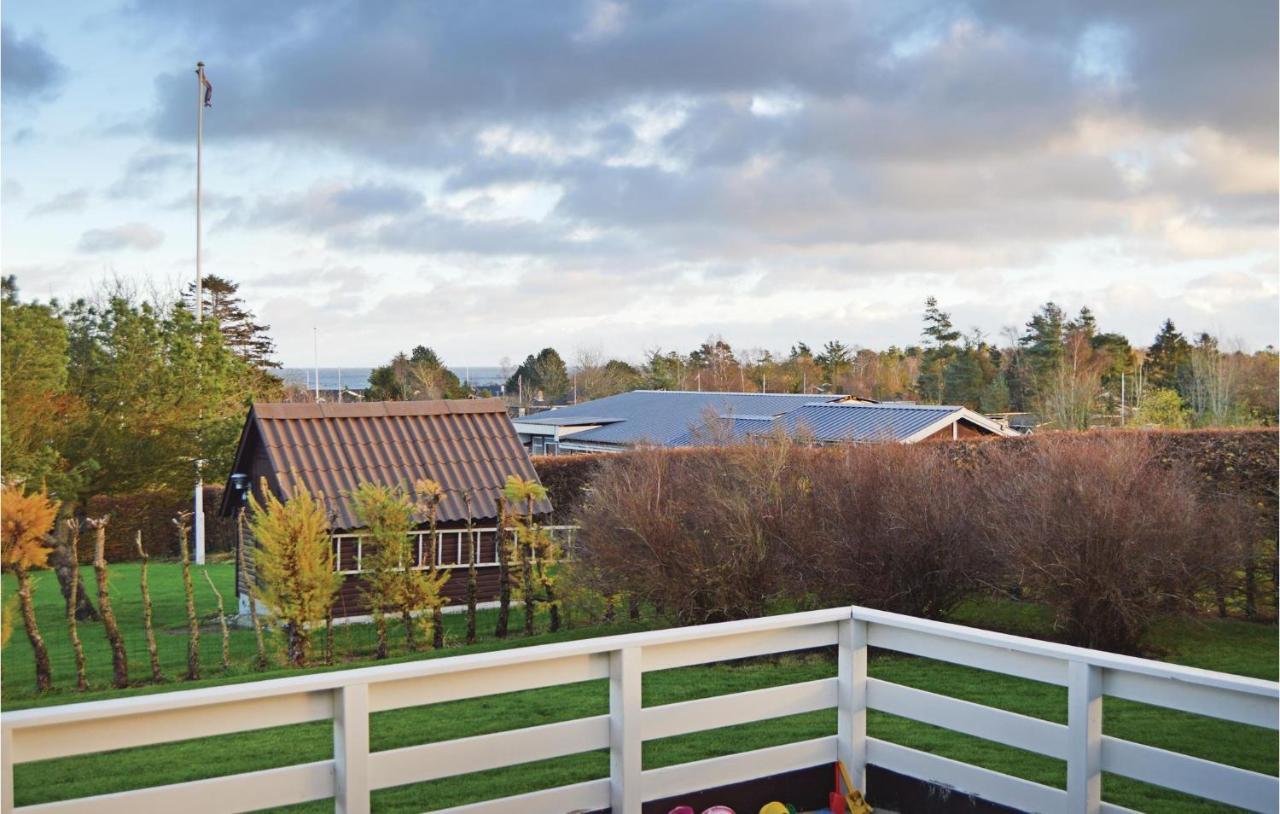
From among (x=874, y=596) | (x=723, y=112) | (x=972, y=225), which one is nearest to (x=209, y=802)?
(x=874, y=596)

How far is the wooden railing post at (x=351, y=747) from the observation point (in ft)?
8.52

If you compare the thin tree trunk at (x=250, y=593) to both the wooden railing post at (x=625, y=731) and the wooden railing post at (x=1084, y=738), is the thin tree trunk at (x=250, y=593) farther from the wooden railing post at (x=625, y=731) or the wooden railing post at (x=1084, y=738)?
the wooden railing post at (x=1084, y=738)

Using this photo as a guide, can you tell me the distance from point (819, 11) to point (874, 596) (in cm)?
641

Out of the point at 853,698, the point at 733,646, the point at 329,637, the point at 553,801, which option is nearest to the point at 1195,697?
the point at 853,698

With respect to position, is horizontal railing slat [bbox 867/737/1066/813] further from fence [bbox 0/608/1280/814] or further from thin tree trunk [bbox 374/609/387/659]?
thin tree trunk [bbox 374/609/387/659]

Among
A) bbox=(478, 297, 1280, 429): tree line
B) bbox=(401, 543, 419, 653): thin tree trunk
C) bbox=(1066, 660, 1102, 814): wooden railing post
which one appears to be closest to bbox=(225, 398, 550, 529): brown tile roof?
bbox=(401, 543, 419, 653): thin tree trunk

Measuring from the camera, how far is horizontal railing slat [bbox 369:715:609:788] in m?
2.75

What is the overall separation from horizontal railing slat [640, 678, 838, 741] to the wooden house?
287 inches

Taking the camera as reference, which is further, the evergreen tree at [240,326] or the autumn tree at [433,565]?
the evergreen tree at [240,326]

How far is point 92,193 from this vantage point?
50.6 ft

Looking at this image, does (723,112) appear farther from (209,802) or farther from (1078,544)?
(209,802)

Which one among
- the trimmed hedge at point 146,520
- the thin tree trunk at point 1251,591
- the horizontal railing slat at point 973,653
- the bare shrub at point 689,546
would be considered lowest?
the trimmed hedge at point 146,520

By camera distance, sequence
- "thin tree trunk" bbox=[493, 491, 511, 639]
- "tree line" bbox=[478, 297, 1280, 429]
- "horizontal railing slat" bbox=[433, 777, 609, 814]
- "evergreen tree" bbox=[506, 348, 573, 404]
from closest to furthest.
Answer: "horizontal railing slat" bbox=[433, 777, 609, 814]
"thin tree trunk" bbox=[493, 491, 511, 639]
"tree line" bbox=[478, 297, 1280, 429]
"evergreen tree" bbox=[506, 348, 573, 404]

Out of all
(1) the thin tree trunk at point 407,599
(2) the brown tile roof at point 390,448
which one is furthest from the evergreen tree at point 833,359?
(1) the thin tree trunk at point 407,599
